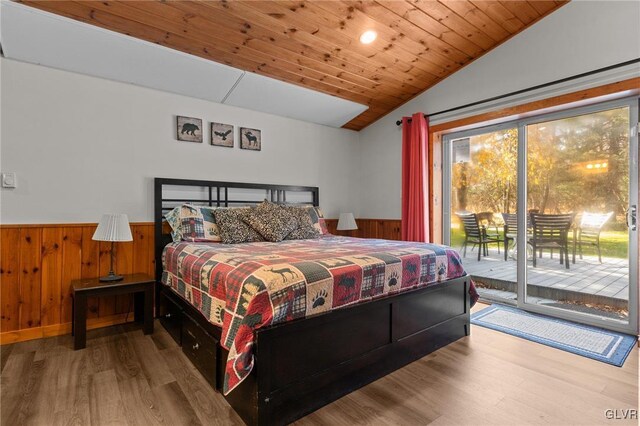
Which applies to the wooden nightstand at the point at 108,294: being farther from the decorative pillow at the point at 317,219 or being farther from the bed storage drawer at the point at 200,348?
the decorative pillow at the point at 317,219

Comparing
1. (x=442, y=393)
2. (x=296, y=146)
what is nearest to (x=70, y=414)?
(x=442, y=393)

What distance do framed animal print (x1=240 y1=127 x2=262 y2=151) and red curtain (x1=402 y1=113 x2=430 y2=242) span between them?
1.84 meters

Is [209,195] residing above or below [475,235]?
above

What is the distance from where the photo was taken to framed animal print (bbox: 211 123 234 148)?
11.7ft

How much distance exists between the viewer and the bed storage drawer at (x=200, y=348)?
6.03ft

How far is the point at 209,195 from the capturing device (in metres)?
3.57

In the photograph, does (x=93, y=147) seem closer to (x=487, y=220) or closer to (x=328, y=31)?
(x=328, y=31)

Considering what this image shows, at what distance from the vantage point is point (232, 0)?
238 centimetres

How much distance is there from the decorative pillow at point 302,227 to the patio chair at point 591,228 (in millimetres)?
2602

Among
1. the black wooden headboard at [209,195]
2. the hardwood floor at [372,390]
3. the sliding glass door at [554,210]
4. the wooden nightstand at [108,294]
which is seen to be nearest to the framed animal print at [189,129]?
the black wooden headboard at [209,195]

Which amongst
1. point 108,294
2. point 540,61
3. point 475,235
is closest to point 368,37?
point 540,61

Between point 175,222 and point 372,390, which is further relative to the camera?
point 175,222

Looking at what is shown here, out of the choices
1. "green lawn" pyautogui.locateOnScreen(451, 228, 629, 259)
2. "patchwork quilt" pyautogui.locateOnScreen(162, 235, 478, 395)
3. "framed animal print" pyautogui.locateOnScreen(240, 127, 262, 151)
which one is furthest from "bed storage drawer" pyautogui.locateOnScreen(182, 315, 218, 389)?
"green lawn" pyautogui.locateOnScreen(451, 228, 629, 259)

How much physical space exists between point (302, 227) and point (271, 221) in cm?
39
